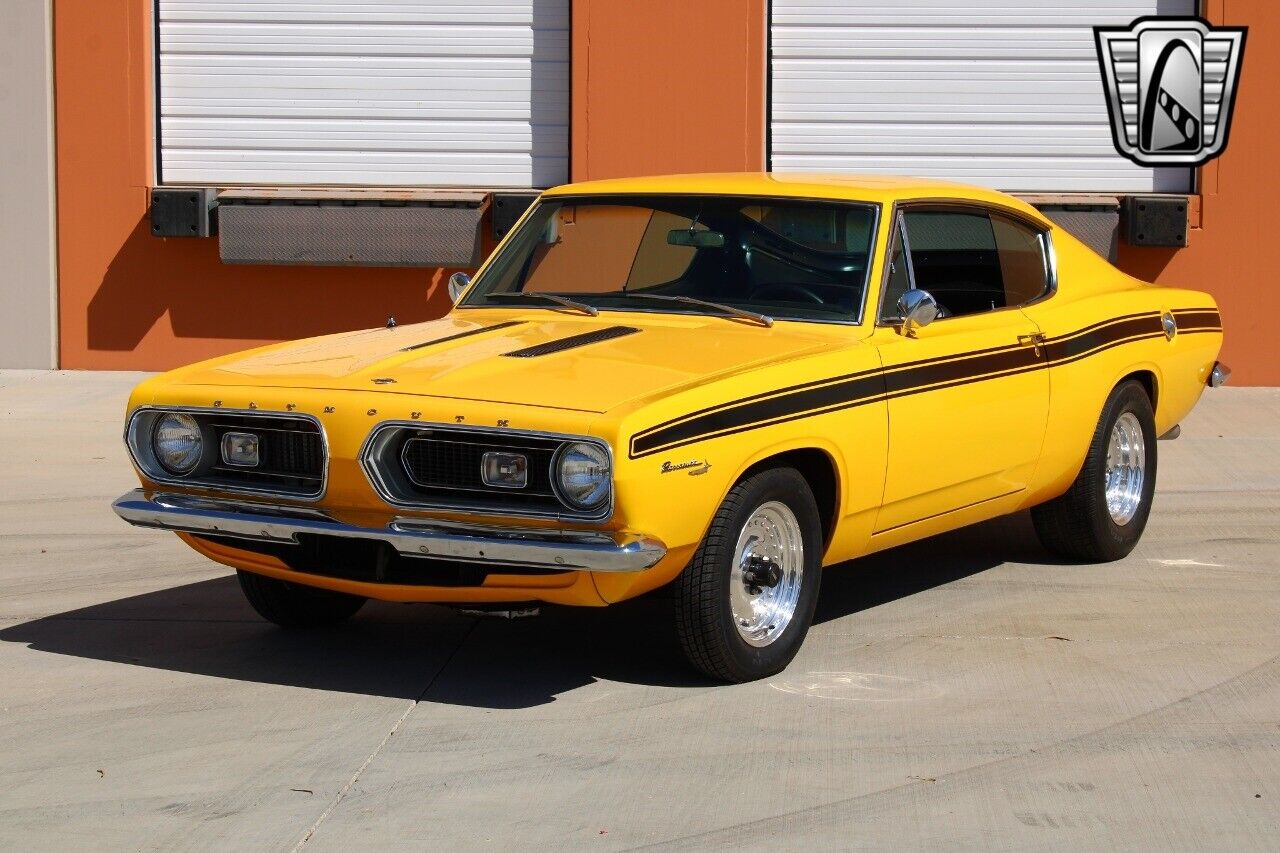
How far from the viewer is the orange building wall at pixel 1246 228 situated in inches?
520

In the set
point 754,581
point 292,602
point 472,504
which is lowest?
point 292,602

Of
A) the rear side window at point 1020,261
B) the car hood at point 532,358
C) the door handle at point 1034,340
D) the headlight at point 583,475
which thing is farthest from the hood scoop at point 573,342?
the rear side window at point 1020,261

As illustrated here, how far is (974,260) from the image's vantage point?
714cm

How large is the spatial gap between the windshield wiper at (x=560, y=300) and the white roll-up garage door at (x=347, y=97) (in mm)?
6994

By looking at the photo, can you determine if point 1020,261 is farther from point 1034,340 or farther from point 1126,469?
point 1126,469

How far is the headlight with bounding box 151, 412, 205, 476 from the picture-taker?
584cm

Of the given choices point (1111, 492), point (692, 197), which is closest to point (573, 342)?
point (692, 197)

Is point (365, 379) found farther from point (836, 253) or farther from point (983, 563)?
point (983, 563)

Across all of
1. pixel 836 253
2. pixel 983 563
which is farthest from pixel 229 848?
pixel 983 563

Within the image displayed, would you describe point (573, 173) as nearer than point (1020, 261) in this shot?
No

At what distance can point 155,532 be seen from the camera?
836cm

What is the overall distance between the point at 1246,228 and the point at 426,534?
9.43 metres

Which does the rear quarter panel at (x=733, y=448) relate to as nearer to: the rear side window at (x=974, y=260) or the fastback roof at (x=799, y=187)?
the rear side window at (x=974, y=260)

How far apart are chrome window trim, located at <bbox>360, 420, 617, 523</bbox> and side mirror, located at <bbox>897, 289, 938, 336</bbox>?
1.59m
